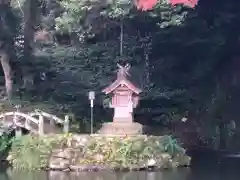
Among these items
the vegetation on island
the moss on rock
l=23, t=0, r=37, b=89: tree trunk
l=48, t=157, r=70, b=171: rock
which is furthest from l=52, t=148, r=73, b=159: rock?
l=23, t=0, r=37, b=89: tree trunk

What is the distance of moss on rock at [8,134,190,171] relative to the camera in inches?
938

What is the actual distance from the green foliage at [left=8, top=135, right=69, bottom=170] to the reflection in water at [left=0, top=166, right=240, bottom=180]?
3.23 feet

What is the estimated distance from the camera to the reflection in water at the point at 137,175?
21.4m

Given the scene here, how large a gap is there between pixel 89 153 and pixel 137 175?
249cm

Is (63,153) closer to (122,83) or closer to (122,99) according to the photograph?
(122,99)

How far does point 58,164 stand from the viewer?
2378cm

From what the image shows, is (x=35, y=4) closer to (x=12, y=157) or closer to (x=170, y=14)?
(x=170, y=14)

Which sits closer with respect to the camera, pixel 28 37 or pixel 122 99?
pixel 122 99

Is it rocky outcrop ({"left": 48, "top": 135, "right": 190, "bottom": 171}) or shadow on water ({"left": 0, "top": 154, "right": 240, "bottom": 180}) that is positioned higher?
rocky outcrop ({"left": 48, "top": 135, "right": 190, "bottom": 171})

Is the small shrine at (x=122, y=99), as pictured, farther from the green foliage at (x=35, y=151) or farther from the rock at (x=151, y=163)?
the green foliage at (x=35, y=151)

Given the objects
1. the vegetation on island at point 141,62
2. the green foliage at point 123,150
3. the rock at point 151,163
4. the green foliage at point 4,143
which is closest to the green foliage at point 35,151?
the green foliage at point 4,143

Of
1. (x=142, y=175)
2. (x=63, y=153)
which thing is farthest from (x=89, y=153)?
(x=142, y=175)

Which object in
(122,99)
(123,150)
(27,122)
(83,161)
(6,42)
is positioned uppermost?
(6,42)

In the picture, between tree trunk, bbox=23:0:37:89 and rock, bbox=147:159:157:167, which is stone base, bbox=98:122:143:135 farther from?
tree trunk, bbox=23:0:37:89
